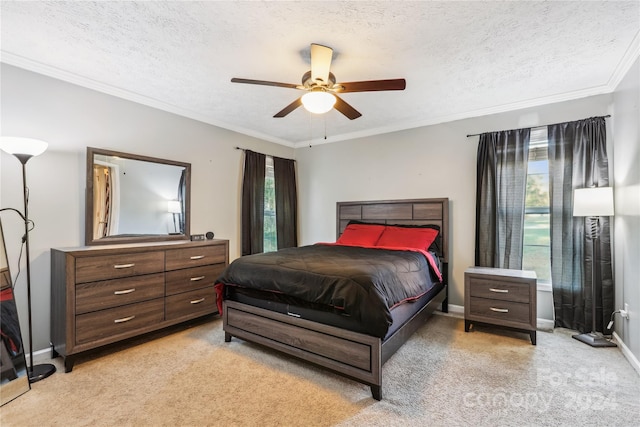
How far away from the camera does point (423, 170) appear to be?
4066mm

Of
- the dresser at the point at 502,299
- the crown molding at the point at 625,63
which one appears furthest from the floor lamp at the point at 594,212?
the crown molding at the point at 625,63

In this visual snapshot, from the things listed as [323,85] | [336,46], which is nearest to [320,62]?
[323,85]

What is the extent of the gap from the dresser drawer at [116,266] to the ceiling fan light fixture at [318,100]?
2052mm

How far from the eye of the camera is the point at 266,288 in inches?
97.0

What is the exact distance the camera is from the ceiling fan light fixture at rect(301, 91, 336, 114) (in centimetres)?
218

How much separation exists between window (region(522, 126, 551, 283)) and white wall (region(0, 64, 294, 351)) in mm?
4185

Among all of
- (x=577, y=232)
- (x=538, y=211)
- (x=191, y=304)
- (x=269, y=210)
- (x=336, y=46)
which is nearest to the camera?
(x=336, y=46)

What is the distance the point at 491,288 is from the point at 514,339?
515mm

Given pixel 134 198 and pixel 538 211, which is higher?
pixel 134 198

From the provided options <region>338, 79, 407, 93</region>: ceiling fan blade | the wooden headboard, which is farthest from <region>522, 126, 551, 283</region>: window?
<region>338, 79, 407, 93</region>: ceiling fan blade

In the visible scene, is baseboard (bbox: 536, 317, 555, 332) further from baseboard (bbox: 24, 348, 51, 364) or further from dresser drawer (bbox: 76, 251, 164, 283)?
baseboard (bbox: 24, 348, 51, 364)

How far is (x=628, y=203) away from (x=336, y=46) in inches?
111

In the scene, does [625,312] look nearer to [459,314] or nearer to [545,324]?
[545,324]

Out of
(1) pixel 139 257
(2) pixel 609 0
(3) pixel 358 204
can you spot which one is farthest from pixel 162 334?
(2) pixel 609 0
